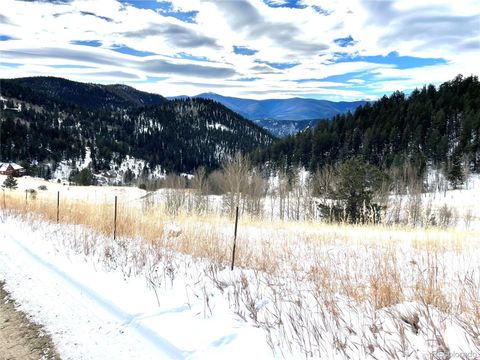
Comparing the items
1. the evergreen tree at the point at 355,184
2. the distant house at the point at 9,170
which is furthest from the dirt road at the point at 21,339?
the distant house at the point at 9,170

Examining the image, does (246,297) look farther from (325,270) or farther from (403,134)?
(403,134)

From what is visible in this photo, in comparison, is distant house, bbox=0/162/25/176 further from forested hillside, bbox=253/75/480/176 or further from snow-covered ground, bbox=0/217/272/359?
snow-covered ground, bbox=0/217/272/359

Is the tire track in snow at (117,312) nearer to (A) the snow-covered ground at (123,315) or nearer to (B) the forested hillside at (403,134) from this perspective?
(A) the snow-covered ground at (123,315)

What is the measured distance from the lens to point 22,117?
585 ft

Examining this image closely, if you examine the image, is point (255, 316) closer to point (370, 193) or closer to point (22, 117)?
point (370, 193)

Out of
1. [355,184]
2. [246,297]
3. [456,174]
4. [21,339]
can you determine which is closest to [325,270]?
[246,297]

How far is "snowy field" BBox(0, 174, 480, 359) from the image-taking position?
3.22 meters

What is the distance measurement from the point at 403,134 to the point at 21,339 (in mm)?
100891

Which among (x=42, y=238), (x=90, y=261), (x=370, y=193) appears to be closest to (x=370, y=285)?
(x=90, y=261)

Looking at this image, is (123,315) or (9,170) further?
(9,170)

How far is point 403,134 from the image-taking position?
306 ft

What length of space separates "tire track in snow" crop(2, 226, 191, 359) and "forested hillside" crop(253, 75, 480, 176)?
77753mm

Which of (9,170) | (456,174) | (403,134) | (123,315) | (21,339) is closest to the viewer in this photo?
(21,339)

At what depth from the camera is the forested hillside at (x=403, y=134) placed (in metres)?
79.8
